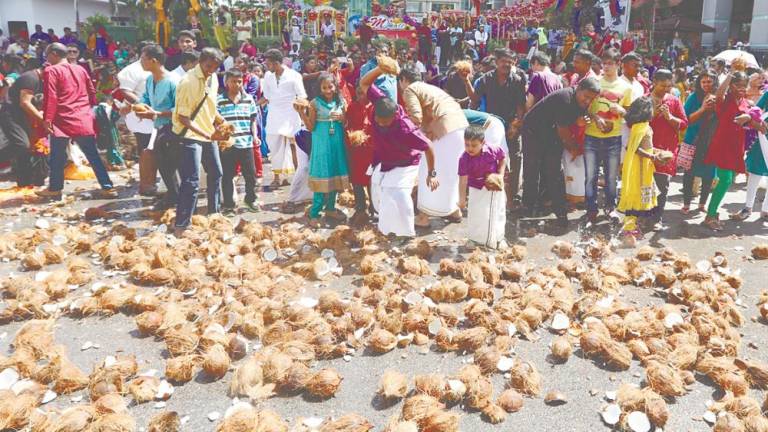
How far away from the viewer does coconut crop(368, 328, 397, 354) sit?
362 centimetres

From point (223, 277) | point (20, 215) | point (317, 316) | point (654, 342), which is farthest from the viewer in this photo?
point (20, 215)

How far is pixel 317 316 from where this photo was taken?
3.88 m

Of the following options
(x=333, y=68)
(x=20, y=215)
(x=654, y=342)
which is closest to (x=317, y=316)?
(x=654, y=342)

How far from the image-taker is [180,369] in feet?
10.8

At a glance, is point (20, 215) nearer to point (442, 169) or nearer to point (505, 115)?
point (442, 169)

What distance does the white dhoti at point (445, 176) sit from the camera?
5.97 meters

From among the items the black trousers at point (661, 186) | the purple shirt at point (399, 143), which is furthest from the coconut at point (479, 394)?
the black trousers at point (661, 186)

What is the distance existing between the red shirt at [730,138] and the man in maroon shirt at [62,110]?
7.19 m

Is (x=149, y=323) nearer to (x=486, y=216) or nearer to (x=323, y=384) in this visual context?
(x=323, y=384)

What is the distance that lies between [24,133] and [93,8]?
30367mm

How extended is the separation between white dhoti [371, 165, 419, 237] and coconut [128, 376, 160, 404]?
2.83 metres

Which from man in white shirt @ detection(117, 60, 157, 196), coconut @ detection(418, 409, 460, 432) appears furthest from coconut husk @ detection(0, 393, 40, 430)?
man in white shirt @ detection(117, 60, 157, 196)

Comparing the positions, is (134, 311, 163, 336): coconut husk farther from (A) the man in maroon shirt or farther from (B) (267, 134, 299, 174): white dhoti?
(B) (267, 134, 299, 174): white dhoti

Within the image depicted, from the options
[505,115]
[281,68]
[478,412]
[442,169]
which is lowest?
[478,412]
